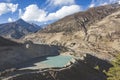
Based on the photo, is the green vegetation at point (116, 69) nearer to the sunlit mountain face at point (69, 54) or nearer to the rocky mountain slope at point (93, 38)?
the sunlit mountain face at point (69, 54)

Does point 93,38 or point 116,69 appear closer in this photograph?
point 116,69

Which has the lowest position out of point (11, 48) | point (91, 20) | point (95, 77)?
point (95, 77)

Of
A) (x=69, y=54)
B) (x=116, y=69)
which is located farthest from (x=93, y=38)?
(x=116, y=69)

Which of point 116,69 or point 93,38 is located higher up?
point 93,38

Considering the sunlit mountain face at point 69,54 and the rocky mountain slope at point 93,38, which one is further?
the rocky mountain slope at point 93,38

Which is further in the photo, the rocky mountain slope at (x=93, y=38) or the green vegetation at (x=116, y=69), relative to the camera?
the rocky mountain slope at (x=93, y=38)

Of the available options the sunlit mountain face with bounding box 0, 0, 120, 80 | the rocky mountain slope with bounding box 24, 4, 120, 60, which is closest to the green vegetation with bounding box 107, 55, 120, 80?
the sunlit mountain face with bounding box 0, 0, 120, 80

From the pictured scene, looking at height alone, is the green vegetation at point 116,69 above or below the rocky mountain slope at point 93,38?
below

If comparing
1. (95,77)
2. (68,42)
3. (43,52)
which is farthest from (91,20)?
(95,77)

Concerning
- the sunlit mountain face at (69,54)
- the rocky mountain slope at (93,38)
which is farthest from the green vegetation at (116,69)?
the rocky mountain slope at (93,38)

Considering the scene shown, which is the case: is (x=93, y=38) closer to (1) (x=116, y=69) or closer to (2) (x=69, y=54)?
(2) (x=69, y=54)

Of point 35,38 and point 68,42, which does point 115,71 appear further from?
point 35,38
